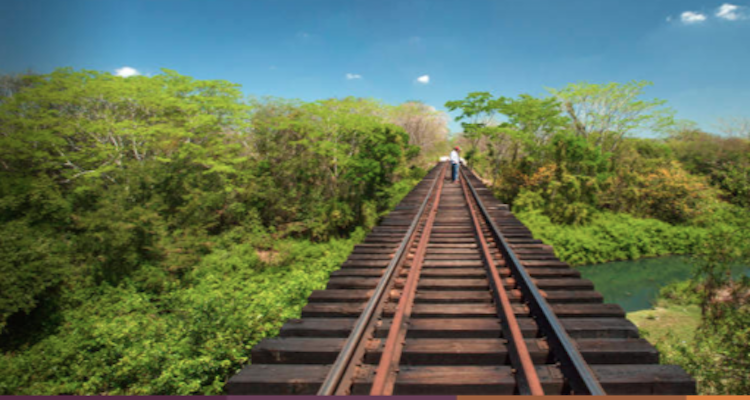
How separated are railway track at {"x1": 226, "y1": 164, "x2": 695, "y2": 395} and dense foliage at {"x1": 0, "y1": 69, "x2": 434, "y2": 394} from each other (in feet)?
13.8

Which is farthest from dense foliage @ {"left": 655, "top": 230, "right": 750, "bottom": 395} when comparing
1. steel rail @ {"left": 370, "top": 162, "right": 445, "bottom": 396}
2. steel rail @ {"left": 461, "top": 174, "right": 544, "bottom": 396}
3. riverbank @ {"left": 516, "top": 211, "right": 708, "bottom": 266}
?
steel rail @ {"left": 370, "top": 162, "right": 445, "bottom": 396}

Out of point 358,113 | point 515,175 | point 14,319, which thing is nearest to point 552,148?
point 515,175

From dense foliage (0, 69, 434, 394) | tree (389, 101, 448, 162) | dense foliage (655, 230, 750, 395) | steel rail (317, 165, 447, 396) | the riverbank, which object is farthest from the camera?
tree (389, 101, 448, 162)

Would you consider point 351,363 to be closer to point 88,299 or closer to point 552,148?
point 88,299

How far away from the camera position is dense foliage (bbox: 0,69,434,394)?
730cm

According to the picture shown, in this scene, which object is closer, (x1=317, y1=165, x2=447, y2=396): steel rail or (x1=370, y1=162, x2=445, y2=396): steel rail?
(x1=317, y1=165, x2=447, y2=396): steel rail

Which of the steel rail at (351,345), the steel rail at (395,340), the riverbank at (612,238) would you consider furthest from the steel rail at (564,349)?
the riverbank at (612,238)

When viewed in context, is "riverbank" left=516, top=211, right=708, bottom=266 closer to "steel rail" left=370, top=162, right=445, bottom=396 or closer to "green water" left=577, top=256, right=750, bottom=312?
"green water" left=577, top=256, right=750, bottom=312

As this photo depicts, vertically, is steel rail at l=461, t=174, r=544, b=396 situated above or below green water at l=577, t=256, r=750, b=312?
above

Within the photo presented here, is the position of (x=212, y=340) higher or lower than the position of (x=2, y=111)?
lower

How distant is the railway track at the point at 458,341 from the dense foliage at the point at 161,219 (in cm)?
421

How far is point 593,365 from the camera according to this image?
243 centimetres

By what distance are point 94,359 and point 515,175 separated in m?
24.2

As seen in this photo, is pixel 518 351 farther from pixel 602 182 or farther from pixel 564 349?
pixel 602 182
